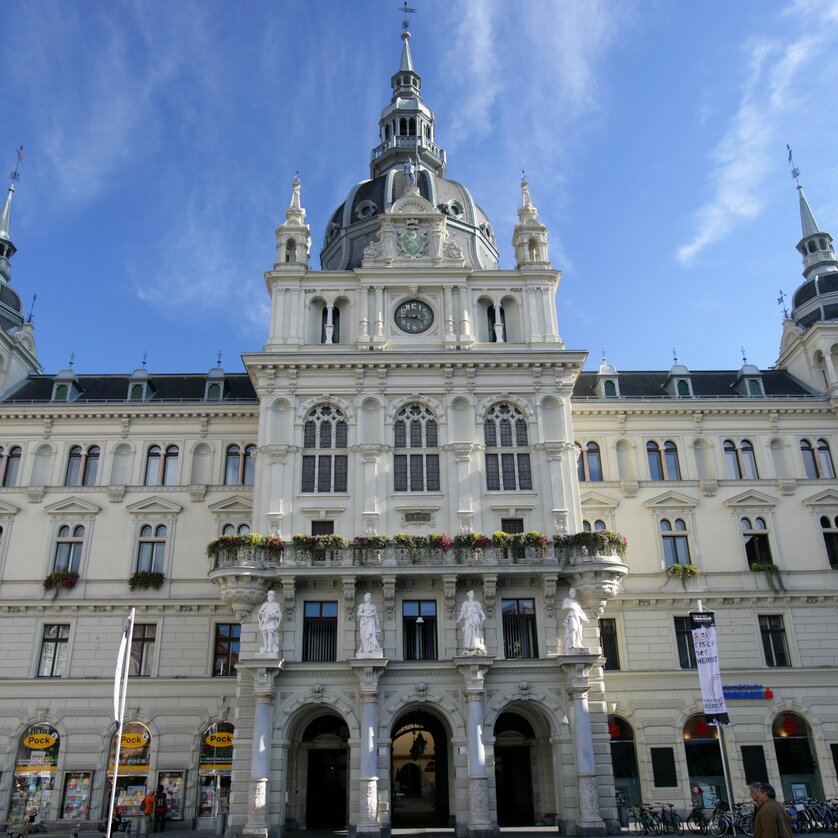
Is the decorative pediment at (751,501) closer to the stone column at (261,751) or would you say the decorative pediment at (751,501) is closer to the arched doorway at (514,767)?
the arched doorway at (514,767)

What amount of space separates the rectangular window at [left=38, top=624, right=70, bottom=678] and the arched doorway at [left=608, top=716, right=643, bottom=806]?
25252 mm

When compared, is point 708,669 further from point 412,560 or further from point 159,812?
point 159,812

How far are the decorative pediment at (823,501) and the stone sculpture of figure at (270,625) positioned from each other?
27030mm

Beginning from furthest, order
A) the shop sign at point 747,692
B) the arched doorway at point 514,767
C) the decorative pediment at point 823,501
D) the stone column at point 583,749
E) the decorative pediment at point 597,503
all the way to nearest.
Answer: the decorative pediment at point 823,501 → the decorative pediment at point 597,503 → the shop sign at point 747,692 → the arched doorway at point 514,767 → the stone column at point 583,749

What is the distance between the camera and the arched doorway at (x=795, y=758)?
116 feet

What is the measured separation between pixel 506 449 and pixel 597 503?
740 centimetres

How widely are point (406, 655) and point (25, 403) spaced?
25227 millimetres

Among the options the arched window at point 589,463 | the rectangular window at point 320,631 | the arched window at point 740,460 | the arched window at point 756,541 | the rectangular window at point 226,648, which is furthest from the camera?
the arched window at point 740,460

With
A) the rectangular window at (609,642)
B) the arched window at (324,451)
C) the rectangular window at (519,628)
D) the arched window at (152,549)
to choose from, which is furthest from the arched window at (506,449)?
the arched window at (152,549)

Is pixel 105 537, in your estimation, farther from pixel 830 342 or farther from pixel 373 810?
pixel 830 342

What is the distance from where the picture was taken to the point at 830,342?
43.9 meters

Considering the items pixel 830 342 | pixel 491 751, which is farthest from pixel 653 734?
pixel 830 342

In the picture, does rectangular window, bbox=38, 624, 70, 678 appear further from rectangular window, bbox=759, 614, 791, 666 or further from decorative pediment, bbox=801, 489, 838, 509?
decorative pediment, bbox=801, 489, 838, 509

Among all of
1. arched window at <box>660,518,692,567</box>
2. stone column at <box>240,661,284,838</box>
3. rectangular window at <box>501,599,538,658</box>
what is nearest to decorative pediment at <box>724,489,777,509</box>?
arched window at <box>660,518,692,567</box>
